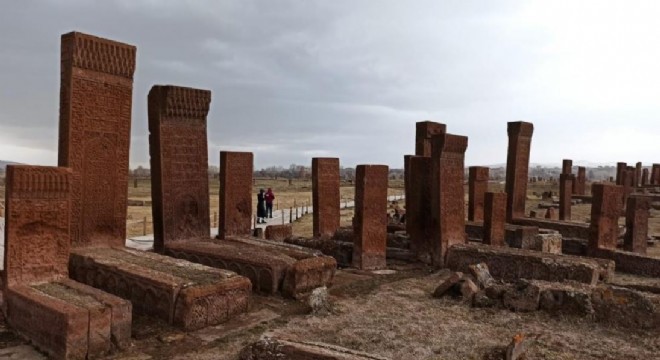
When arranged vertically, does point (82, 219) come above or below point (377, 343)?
above

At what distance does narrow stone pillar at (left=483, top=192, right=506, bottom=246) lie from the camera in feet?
33.7

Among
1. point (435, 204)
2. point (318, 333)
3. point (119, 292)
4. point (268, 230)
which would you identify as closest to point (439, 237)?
point (435, 204)

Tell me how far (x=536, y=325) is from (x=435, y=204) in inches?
153

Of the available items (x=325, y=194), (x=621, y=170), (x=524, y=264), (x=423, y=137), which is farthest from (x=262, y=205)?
(x=621, y=170)

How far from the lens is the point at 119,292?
19.8 ft

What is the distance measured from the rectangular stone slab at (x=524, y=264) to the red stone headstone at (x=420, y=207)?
1.94 ft

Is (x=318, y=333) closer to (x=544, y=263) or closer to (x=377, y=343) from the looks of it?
(x=377, y=343)

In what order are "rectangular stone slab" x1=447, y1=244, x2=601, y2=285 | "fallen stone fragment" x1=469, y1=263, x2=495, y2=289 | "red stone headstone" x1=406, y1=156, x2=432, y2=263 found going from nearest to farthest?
"fallen stone fragment" x1=469, y1=263, x2=495, y2=289, "rectangular stone slab" x1=447, y1=244, x2=601, y2=285, "red stone headstone" x1=406, y1=156, x2=432, y2=263

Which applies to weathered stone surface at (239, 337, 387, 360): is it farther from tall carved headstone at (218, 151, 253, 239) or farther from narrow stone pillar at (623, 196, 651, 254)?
narrow stone pillar at (623, 196, 651, 254)

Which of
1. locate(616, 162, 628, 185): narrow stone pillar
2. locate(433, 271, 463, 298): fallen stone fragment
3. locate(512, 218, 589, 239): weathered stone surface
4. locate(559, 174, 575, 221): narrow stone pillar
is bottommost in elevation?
locate(433, 271, 463, 298): fallen stone fragment

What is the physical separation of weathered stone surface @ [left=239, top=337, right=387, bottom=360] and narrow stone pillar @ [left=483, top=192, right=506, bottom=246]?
271 inches

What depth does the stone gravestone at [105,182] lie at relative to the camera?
5854 mm

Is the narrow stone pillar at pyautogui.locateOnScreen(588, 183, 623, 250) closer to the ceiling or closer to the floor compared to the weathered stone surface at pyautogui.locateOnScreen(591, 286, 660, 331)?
closer to the ceiling

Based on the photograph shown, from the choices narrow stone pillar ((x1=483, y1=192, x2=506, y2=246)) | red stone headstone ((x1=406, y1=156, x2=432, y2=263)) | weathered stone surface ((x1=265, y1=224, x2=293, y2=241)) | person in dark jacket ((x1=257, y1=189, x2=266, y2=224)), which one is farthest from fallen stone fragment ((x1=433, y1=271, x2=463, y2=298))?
person in dark jacket ((x1=257, y1=189, x2=266, y2=224))
